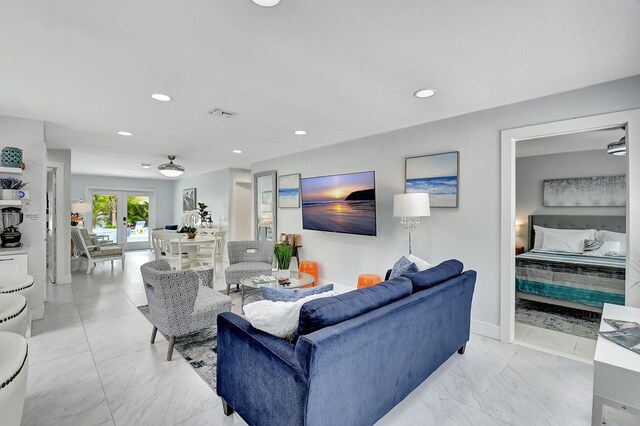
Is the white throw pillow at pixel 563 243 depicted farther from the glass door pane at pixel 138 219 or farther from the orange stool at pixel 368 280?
the glass door pane at pixel 138 219

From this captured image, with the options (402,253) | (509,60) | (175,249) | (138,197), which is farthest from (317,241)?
(138,197)

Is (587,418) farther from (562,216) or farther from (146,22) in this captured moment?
(562,216)

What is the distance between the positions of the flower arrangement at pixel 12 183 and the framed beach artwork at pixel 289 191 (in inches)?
139

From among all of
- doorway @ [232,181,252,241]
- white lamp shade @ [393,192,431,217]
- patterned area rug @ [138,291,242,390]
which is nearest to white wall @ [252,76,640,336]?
white lamp shade @ [393,192,431,217]

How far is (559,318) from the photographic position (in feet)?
12.1

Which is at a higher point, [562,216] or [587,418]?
[562,216]

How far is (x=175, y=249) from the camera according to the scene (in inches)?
227

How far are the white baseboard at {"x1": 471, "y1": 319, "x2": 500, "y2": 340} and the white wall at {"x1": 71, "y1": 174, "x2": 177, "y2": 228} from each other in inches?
386

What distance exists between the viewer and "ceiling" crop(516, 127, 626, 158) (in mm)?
4312

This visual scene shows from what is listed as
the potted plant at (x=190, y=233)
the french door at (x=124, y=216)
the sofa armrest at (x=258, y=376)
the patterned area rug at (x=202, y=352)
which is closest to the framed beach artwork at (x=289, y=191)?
the potted plant at (x=190, y=233)

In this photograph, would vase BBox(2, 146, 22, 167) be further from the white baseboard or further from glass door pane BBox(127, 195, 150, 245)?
glass door pane BBox(127, 195, 150, 245)

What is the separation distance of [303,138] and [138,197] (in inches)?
316

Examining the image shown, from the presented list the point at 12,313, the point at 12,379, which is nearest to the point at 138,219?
the point at 12,313

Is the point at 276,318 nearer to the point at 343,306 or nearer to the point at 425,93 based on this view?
the point at 343,306
